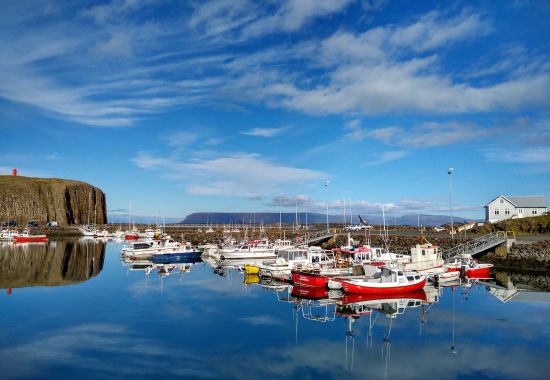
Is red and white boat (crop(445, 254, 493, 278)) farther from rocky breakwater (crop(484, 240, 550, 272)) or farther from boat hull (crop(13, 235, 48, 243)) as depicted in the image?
boat hull (crop(13, 235, 48, 243))

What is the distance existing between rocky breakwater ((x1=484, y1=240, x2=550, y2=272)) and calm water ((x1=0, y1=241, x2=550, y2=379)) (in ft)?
40.1

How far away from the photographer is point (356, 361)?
1914 cm

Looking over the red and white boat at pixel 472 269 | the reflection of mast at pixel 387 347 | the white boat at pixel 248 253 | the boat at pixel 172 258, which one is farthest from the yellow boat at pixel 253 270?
the reflection of mast at pixel 387 347

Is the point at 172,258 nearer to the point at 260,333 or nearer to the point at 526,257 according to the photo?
the point at 260,333

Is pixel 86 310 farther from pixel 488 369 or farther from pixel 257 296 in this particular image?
pixel 488 369

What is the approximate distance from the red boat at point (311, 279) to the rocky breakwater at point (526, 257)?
23.5m

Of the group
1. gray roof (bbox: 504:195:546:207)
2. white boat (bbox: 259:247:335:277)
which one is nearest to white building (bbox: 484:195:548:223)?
gray roof (bbox: 504:195:546:207)

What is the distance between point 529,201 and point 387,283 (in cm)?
6472

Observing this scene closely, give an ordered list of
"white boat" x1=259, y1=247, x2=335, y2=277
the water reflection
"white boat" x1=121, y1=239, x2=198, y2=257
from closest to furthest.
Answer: the water reflection, "white boat" x1=259, y1=247, x2=335, y2=277, "white boat" x1=121, y1=239, x2=198, y2=257

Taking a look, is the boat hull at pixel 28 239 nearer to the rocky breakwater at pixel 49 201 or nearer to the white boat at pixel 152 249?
the white boat at pixel 152 249

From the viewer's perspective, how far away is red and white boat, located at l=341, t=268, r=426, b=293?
32.7 metres

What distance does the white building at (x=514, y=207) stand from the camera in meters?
82.2

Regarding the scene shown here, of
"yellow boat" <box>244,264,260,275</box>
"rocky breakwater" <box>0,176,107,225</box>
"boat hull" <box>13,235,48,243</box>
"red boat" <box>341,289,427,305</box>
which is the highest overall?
"rocky breakwater" <box>0,176,107,225</box>

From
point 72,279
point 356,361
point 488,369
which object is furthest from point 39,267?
point 488,369
